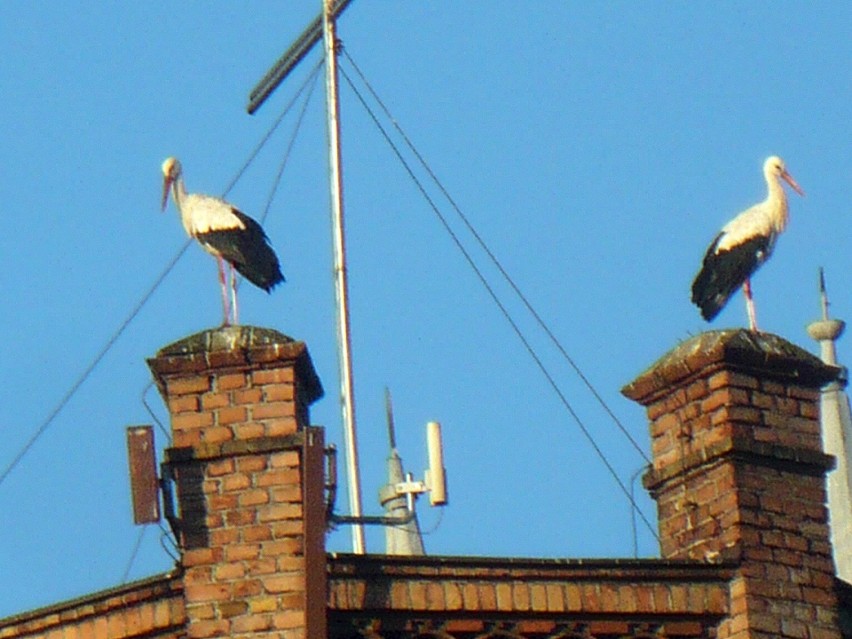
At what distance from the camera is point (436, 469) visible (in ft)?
62.4

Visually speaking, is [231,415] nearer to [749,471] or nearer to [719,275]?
[749,471]

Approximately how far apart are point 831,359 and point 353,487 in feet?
29.6

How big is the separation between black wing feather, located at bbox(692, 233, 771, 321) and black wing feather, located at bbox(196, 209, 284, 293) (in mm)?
2626

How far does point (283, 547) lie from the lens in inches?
630

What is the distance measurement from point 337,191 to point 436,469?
275 centimetres

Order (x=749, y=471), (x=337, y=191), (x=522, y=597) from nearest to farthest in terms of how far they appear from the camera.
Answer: (x=522, y=597) → (x=749, y=471) → (x=337, y=191)

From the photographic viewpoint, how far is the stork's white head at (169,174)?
2314 centimetres

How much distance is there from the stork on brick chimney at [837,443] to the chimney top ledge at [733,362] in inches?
307

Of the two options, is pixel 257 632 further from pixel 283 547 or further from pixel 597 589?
pixel 597 589

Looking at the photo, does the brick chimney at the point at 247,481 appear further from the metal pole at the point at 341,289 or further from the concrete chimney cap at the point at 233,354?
the metal pole at the point at 341,289

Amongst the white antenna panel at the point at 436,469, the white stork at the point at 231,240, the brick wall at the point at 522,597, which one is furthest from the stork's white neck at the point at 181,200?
the brick wall at the point at 522,597

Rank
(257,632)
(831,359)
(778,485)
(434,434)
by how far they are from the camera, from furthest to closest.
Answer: (831,359) → (434,434) → (778,485) → (257,632)

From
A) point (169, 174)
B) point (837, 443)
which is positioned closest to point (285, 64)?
point (169, 174)

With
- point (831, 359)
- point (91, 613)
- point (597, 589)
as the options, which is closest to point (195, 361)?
point (91, 613)
